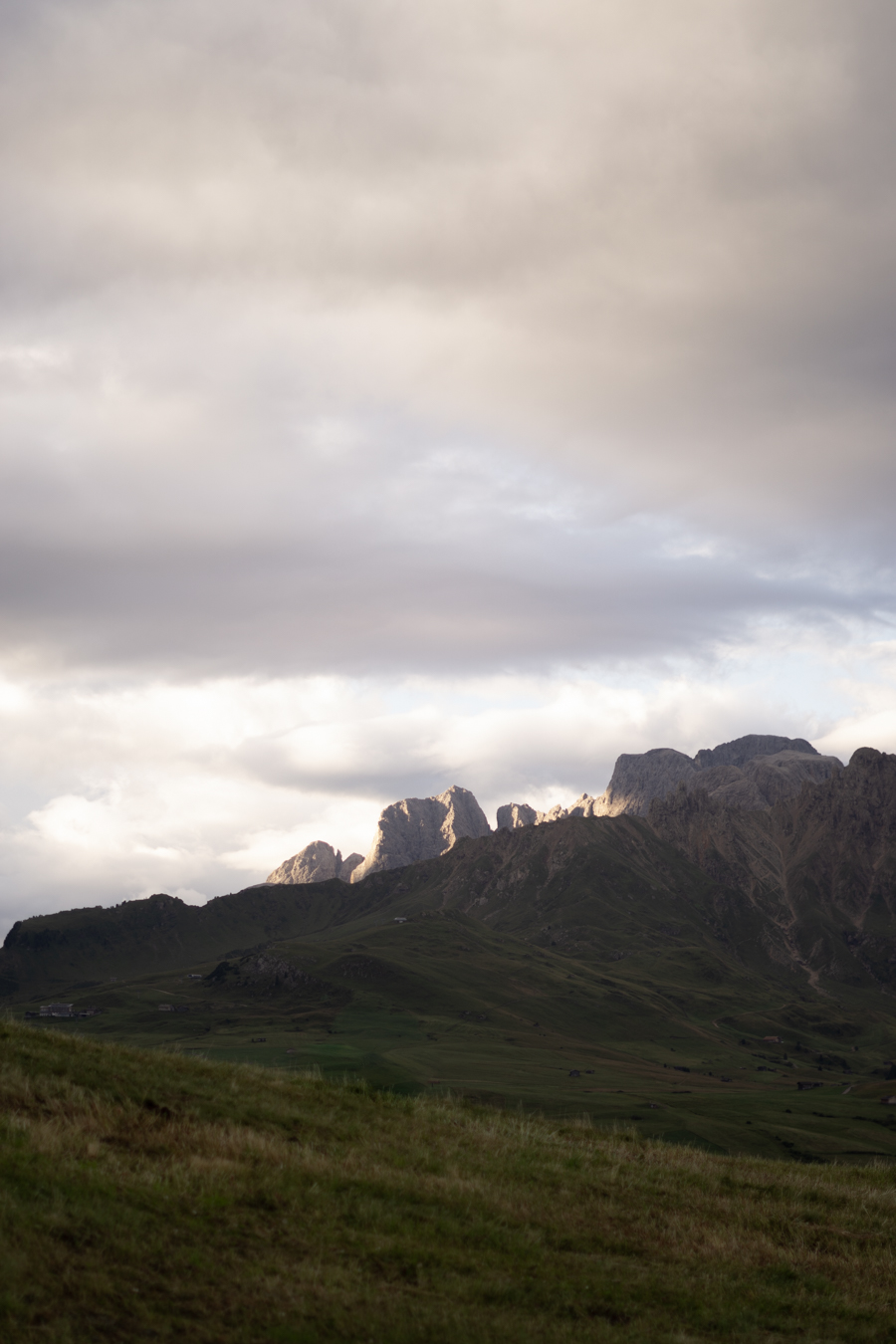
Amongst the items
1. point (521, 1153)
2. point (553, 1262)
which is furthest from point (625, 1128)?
point (553, 1262)

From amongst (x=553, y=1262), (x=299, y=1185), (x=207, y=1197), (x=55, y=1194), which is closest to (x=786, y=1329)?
(x=553, y=1262)

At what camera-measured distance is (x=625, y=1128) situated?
127 feet

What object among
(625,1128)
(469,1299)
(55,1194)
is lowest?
(625,1128)

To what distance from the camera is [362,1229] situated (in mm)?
19922

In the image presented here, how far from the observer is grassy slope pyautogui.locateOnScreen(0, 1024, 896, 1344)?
51.9 ft

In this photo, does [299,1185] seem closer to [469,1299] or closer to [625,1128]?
[469,1299]

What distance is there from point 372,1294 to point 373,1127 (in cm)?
1227

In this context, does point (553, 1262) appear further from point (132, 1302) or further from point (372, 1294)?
point (132, 1302)

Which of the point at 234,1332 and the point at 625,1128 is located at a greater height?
the point at 234,1332

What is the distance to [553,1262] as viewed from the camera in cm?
1998

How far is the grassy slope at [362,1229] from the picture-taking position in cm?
1583

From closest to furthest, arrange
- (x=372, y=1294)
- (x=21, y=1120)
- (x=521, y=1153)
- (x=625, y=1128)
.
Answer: (x=372, y=1294) < (x=21, y=1120) < (x=521, y=1153) < (x=625, y=1128)

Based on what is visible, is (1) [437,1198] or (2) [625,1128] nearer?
(1) [437,1198]

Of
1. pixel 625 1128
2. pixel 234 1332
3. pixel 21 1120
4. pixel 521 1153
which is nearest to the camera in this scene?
pixel 234 1332
